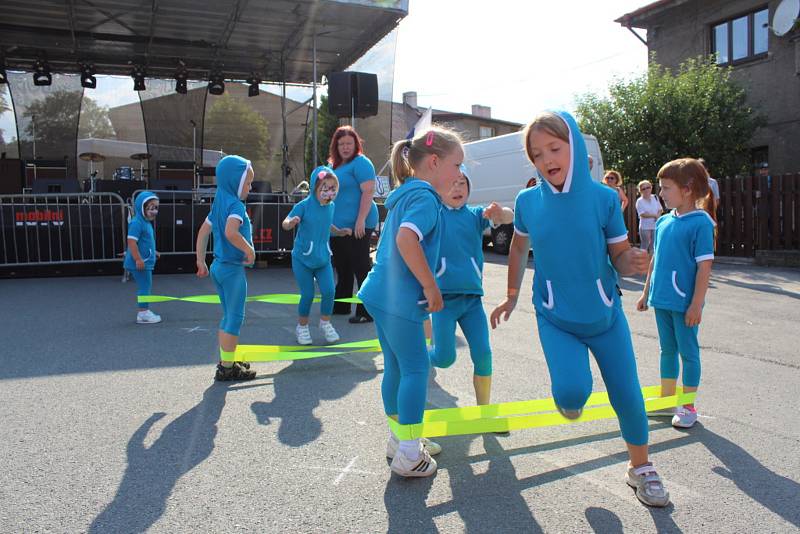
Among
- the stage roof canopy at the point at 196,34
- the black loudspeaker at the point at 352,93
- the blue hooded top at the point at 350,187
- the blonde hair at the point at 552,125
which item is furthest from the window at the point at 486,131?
the blonde hair at the point at 552,125

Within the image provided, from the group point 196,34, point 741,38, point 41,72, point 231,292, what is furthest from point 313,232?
point 741,38

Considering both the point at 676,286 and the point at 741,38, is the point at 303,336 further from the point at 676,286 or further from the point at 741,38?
the point at 741,38

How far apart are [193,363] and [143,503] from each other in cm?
260

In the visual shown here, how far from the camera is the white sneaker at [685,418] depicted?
11.7ft

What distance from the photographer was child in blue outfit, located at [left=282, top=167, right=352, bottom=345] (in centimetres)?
555

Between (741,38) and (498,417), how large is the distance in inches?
851

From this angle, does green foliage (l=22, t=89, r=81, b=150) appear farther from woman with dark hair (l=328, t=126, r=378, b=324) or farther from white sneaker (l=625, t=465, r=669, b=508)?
white sneaker (l=625, t=465, r=669, b=508)

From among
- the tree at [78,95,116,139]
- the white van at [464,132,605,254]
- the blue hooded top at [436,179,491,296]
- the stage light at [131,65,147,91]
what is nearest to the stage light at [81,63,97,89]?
the tree at [78,95,116,139]

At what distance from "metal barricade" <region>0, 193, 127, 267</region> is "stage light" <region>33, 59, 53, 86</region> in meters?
6.79

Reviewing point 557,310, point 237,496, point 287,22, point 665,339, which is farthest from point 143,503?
point 287,22

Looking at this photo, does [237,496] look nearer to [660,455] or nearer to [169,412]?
[169,412]

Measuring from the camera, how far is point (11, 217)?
11273 mm

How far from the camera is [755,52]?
64.2 ft

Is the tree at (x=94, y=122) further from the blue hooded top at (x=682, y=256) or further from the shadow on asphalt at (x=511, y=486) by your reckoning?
the blue hooded top at (x=682, y=256)
